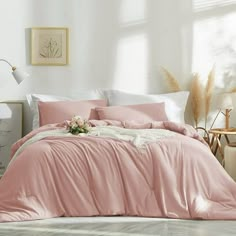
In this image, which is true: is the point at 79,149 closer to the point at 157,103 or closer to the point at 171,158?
the point at 171,158

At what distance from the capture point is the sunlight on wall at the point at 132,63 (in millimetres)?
6188

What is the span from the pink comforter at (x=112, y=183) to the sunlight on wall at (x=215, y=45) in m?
2.26

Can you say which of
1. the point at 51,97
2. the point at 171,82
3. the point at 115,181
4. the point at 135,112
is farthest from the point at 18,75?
the point at 115,181

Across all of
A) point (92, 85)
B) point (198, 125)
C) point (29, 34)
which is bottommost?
point (198, 125)

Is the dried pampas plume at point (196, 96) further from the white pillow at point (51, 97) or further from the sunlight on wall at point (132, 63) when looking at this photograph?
the white pillow at point (51, 97)

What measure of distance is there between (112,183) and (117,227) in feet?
1.35

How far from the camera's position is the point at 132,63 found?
6.21m

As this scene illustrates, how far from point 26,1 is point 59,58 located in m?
0.72

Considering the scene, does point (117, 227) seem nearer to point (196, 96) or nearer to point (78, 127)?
point (78, 127)

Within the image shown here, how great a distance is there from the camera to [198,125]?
6.33m

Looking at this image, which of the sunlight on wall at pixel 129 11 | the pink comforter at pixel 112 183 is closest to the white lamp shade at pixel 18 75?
the sunlight on wall at pixel 129 11

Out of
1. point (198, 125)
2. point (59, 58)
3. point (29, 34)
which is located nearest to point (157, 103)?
point (198, 125)

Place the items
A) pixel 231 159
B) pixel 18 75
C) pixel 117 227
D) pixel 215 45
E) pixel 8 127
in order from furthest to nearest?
pixel 215 45, pixel 8 127, pixel 231 159, pixel 18 75, pixel 117 227

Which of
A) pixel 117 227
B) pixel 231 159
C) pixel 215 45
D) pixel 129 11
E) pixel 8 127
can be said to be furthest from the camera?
pixel 215 45
